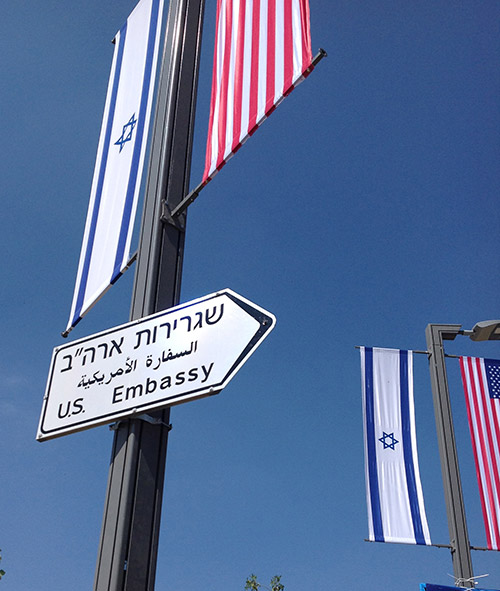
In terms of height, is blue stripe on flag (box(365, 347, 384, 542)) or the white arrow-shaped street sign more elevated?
blue stripe on flag (box(365, 347, 384, 542))

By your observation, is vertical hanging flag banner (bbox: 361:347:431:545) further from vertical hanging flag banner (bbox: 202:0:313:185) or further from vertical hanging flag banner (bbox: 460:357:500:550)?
vertical hanging flag banner (bbox: 202:0:313:185)

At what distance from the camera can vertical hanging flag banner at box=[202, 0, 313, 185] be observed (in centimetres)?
403

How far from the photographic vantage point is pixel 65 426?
11.1ft

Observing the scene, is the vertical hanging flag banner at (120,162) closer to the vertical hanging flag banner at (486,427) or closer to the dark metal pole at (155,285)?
the dark metal pole at (155,285)

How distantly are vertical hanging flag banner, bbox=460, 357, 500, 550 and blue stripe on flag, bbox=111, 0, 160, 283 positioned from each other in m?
5.75

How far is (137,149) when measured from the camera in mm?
4738

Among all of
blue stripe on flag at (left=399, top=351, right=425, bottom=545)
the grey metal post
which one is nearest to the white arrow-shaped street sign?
the grey metal post

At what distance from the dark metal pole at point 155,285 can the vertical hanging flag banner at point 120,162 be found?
297 mm

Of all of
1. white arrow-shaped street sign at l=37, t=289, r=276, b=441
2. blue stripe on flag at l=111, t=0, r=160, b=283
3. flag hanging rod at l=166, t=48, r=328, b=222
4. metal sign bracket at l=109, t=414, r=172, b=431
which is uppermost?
blue stripe on flag at l=111, t=0, r=160, b=283

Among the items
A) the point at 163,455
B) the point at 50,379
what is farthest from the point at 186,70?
the point at 163,455

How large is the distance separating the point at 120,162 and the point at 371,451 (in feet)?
18.4

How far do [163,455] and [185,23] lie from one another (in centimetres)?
321

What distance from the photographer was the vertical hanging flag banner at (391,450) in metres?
8.41

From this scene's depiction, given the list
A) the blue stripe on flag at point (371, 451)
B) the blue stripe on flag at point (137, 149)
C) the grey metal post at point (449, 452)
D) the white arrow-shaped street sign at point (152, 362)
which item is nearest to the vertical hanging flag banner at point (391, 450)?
the blue stripe on flag at point (371, 451)
